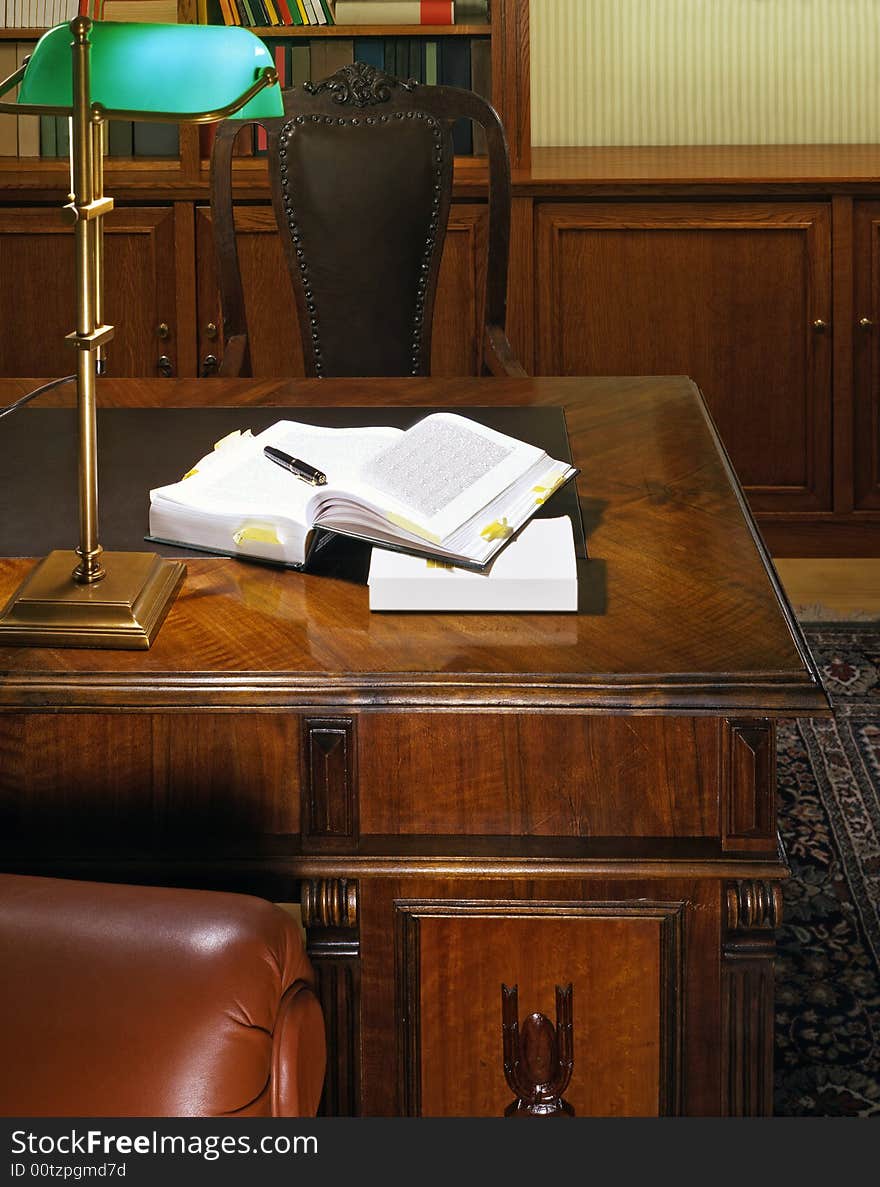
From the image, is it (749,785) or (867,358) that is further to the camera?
(867,358)

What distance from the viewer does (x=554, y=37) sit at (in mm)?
4164

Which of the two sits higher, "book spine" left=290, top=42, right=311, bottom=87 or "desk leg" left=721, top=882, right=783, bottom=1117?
"book spine" left=290, top=42, right=311, bottom=87

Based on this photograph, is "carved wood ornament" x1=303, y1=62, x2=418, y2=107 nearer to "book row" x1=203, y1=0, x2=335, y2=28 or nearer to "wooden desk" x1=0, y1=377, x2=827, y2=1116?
"book row" x1=203, y1=0, x2=335, y2=28

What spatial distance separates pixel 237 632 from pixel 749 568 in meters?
0.52

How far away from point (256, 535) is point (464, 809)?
1.32 feet

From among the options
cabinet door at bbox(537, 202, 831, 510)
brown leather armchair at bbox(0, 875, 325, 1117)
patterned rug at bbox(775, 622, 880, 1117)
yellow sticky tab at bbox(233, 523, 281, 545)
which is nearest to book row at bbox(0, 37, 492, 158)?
cabinet door at bbox(537, 202, 831, 510)

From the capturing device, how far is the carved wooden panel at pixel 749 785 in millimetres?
1303

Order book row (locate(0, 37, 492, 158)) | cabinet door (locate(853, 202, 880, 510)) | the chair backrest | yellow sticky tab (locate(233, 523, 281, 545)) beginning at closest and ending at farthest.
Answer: yellow sticky tab (locate(233, 523, 281, 545)) → the chair backrest → cabinet door (locate(853, 202, 880, 510)) → book row (locate(0, 37, 492, 158))

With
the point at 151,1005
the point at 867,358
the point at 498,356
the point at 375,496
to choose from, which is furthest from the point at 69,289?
the point at 151,1005

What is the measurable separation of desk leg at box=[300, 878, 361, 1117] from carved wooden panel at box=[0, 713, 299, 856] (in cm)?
7

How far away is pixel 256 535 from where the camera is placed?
5.16 feet

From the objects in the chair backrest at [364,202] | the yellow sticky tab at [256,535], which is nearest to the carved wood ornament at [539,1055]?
the yellow sticky tab at [256,535]

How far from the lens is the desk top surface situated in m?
1.28

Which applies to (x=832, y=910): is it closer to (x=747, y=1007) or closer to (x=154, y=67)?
(x=747, y=1007)
